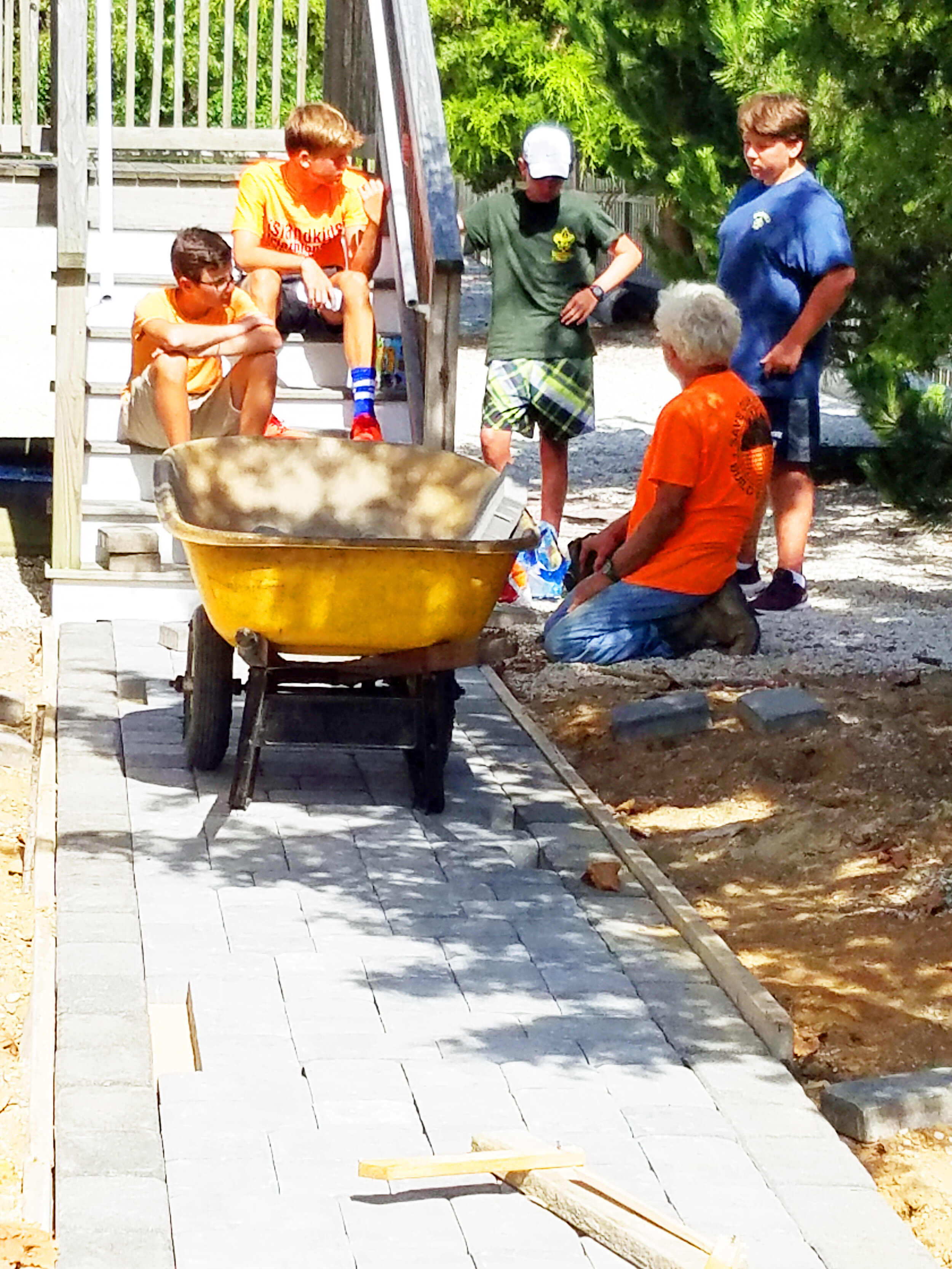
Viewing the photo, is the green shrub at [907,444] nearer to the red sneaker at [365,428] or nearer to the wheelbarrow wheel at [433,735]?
the red sneaker at [365,428]

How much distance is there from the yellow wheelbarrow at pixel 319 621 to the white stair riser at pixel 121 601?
1764 millimetres

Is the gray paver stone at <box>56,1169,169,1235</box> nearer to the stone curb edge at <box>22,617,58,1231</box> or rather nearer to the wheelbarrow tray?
the stone curb edge at <box>22,617,58,1231</box>

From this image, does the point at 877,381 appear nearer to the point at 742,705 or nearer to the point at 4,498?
the point at 742,705

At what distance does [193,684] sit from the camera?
6.39 metres

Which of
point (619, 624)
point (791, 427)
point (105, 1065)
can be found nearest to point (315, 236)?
point (791, 427)

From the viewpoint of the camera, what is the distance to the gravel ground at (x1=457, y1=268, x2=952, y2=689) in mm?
7965

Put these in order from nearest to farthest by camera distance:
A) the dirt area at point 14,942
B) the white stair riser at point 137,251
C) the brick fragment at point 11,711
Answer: the dirt area at point 14,942, the brick fragment at point 11,711, the white stair riser at point 137,251

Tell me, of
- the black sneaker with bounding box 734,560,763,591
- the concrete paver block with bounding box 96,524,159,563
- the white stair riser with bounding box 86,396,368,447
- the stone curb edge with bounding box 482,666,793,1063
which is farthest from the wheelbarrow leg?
the white stair riser with bounding box 86,396,368,447

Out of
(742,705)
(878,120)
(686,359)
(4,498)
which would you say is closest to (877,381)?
(686,359)

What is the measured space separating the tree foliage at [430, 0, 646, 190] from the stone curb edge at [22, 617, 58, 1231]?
47.5 feet

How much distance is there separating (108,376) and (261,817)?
366cm

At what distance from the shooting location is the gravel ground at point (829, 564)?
314 inches

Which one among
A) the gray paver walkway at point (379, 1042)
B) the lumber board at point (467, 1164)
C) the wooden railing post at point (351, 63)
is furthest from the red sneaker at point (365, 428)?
the lumber board at point (467, 1164)

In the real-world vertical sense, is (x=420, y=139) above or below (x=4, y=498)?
above
